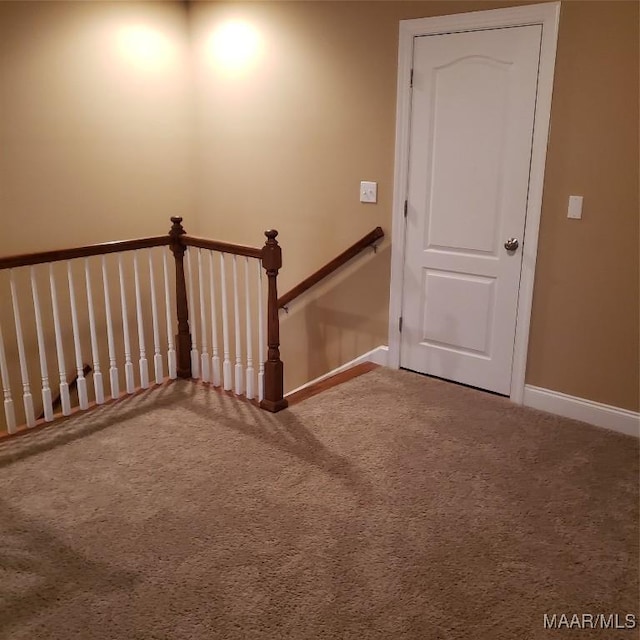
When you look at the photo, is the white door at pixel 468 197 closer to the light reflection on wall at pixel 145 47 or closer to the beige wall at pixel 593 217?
the beige wall at pixel 593 217

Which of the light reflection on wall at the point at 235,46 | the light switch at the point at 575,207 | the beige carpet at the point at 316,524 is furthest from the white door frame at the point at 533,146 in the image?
the light reflection on wall at the point at 235,46

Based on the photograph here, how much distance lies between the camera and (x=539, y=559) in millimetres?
2164

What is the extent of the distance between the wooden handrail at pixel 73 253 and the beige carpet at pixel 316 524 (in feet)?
2.74

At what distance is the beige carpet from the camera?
1915mm

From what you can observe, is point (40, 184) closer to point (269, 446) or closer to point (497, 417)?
point (269, 446)

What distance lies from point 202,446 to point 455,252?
1739mm

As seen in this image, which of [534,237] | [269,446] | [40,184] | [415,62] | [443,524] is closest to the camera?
[443,524]

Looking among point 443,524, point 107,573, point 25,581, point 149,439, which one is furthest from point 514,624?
point 149,439

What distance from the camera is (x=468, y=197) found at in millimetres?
3398

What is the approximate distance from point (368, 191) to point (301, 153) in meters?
0.58

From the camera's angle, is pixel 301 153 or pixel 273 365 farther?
pixel 301 153

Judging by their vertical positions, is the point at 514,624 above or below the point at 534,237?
below

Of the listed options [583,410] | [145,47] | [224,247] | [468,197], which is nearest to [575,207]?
[468,197]

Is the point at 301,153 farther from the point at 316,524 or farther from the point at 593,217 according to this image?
the point at 316,524
